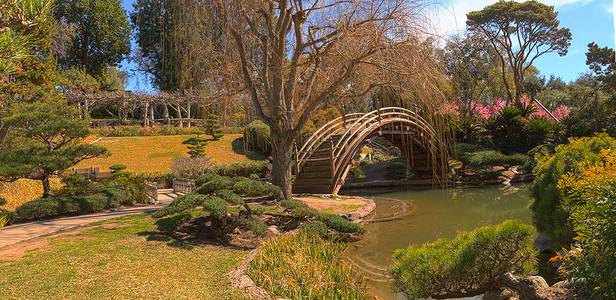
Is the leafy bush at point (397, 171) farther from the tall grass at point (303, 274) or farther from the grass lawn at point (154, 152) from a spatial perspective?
the tall grass at point (303, 274)

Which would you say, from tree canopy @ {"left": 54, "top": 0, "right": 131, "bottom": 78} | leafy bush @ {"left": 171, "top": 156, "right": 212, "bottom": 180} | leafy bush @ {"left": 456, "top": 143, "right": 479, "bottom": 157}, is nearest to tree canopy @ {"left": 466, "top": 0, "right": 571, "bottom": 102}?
leafy bush @ {"left": 456, "top": 143, "right": 479, "bottom": 157}

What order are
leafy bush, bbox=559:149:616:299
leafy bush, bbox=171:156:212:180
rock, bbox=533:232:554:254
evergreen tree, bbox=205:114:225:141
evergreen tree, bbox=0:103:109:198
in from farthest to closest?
evergreen tree, bbox=205:114:225:141, leafy bush, bbox=171:156:212:180, evergreen tree, bbox=0:103:109:198, rock, bbox=533:232:554:254, leafy bush, bbox=559:149:616:299

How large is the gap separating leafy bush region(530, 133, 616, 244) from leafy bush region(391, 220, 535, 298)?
1752 mm

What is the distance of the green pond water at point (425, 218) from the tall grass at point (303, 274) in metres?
0.66

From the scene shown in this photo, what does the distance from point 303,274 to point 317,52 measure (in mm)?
5686

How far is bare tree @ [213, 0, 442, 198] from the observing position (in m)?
7.08

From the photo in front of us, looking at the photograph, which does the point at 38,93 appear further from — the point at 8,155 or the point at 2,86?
the point at 8,155

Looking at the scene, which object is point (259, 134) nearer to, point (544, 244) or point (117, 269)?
point (544, 244)

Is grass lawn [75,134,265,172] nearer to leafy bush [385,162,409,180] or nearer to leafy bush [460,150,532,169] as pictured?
leafy bush [385,162,409,180]

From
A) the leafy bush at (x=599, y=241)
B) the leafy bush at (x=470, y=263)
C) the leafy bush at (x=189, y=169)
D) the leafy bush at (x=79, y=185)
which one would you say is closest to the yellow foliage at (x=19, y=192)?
the leafy bush at (x=79, y=185)

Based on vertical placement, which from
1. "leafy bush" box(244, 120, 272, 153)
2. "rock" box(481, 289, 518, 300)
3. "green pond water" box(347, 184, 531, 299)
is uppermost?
"leafy bush" box(244, 120, 272, 153)

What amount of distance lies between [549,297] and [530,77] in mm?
46020

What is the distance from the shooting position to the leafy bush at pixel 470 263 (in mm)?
3959

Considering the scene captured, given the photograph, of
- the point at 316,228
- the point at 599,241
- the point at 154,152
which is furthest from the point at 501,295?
the point at 154,152
